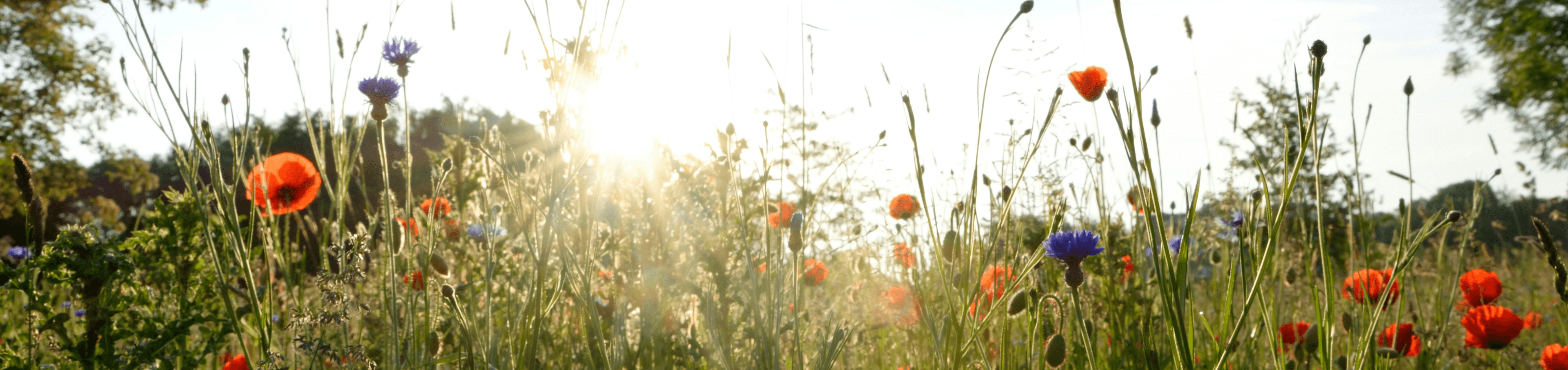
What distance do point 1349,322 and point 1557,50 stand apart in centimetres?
2365

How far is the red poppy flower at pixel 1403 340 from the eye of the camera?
1433mm

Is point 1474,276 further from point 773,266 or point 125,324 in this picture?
point 125,324

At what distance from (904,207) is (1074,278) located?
5.61ft

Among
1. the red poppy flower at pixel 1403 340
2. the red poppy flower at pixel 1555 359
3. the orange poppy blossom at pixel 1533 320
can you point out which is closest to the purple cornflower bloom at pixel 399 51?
the red poppy flower at pixel 1403 340

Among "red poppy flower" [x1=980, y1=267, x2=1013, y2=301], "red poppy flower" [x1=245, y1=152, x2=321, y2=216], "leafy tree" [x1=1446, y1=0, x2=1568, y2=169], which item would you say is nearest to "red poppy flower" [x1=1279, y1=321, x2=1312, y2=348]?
"red poppy flower" [x1=980, y1=267, x2=1013, y2=301]

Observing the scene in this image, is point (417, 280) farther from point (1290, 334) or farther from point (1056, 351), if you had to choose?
point (1290, 334)

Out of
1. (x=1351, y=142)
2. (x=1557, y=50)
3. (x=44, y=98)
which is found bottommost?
(x=1351, y=142)

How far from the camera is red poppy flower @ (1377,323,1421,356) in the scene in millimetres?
1433

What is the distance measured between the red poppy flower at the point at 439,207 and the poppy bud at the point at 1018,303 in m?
0.62

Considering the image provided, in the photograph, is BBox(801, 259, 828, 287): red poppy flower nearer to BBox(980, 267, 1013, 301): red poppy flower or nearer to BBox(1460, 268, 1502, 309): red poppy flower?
BBox(980, 267, 1013, 301): red poppy flower

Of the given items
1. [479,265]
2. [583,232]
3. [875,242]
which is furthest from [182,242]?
[875,242]

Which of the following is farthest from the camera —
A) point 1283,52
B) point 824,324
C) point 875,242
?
point 875,242

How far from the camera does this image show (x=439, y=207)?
1523mm

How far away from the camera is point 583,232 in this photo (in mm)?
966
